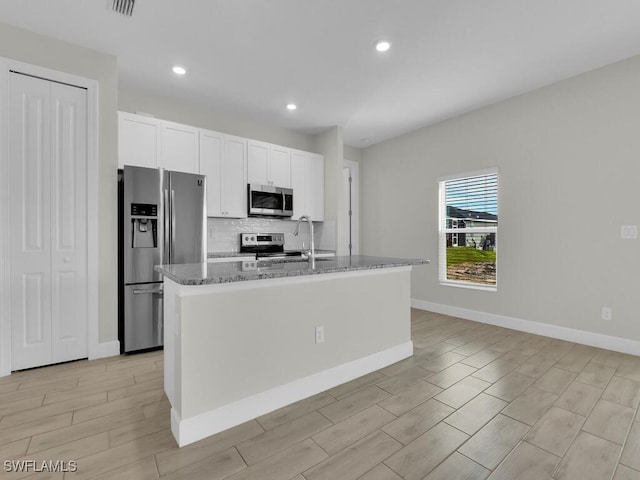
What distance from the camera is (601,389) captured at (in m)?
2.21

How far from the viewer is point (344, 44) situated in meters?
2.68

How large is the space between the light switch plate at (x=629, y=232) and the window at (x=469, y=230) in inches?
46.3

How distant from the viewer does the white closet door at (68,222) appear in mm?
2643

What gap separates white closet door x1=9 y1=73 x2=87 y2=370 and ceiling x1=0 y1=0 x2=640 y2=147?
26.1 inches

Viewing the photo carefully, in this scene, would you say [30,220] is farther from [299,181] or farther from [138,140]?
[299,181]

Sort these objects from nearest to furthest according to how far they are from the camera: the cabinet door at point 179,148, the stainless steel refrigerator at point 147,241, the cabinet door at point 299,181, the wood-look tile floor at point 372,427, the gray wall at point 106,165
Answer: the wood-look tile floor at point 372,427 < the gray wall at point 106,165 < the stainless steel refrigerator at point 147,241 < the cabinet door at point 179,148 < the cabinet door at point 299,181

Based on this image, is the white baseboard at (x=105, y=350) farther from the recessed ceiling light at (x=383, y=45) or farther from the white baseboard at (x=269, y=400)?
the recessed ceiling light at (x=383, y=45)

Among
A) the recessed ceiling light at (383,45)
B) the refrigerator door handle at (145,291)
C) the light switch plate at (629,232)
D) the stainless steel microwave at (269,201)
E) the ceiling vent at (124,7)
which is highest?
the ceiling vent at (124,7)

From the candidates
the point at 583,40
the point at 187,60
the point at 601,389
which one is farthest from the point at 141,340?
the point at 583,40

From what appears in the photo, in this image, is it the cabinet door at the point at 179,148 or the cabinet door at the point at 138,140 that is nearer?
the cabinet door at the point at 138,140

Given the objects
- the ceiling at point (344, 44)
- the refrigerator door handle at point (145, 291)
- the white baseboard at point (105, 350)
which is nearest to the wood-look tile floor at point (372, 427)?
the white baseboard at point (105, 350)

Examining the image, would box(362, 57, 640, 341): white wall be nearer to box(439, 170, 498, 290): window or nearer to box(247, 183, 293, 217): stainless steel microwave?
box(439, 170, 498, 290): window

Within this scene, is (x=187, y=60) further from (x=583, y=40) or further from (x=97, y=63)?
(x=583, y=40)

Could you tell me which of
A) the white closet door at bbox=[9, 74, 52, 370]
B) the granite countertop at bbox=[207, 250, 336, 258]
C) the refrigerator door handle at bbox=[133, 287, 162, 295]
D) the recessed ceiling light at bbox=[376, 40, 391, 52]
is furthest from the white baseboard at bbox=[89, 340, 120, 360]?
the recessed ceiling light at bbox=[376, 40, 391, 52]
